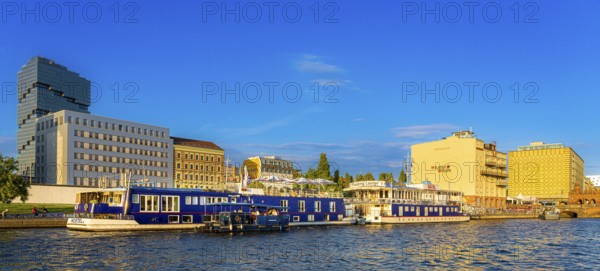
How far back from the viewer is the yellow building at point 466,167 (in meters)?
172

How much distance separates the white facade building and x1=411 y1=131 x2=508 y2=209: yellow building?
78360mm

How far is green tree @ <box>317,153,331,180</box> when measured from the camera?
14871 centimetres

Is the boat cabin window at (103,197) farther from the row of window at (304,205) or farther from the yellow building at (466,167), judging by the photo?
the yellow building at (466,167)

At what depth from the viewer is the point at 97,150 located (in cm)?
15088

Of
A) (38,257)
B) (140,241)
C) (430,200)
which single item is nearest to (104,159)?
(430,200)

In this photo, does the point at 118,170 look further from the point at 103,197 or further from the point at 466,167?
the point at 466,167

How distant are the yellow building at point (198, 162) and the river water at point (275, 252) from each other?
108 m

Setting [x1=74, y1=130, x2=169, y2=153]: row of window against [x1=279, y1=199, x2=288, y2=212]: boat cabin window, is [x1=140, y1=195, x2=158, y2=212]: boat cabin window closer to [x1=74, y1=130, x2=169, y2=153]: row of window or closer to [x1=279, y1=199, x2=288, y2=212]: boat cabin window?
[x1=279, y1=199, x2=288, y2=212]: boat cabin window

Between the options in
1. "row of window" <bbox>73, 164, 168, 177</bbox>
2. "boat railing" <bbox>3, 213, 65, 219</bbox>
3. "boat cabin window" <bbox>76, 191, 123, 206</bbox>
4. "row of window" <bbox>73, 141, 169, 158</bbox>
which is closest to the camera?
"boat cabin window" <bbox>76, 191, 123, 206</bbox>

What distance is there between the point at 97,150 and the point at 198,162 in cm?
3622

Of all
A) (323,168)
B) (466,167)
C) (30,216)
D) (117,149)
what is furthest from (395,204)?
(117,149)

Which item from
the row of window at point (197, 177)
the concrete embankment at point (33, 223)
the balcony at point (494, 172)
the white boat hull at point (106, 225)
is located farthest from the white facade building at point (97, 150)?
the balcony at point (494, 172)

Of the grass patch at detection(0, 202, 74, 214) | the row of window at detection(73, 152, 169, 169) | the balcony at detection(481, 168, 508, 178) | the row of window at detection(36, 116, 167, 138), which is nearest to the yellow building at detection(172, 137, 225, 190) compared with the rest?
the row of window at detection(73, 152, 169, 169)

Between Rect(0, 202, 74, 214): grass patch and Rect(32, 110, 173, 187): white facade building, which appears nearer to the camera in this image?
Rect(0, 202, 74, 214): grass patch
